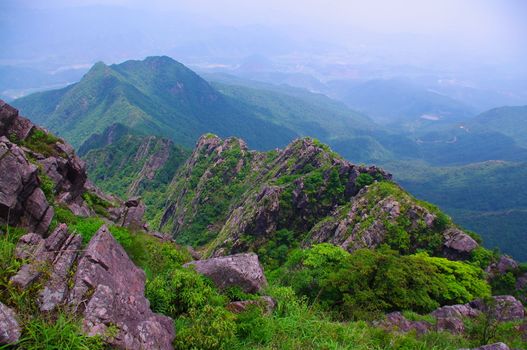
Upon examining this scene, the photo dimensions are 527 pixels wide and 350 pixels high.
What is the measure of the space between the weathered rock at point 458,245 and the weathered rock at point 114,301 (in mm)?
33232

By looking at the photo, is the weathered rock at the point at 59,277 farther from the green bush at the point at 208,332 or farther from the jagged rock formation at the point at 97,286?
the green bush at the point at 208,332

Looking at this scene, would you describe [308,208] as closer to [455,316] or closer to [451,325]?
[455,316]

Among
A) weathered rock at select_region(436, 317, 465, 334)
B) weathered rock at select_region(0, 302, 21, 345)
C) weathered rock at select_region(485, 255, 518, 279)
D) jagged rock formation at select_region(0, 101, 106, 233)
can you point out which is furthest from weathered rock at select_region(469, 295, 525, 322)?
jagged rock formation at select_region(0, 101, 106, 233)

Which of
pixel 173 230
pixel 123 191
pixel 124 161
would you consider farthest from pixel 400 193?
pixel 124 161

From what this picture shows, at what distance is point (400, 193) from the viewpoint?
4531 cm

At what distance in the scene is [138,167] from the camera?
13862cm

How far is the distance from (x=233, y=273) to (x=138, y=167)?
129 metres

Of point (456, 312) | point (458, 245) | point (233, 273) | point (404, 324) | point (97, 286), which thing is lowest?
point (458, 245)

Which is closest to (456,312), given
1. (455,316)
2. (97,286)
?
(455,316)

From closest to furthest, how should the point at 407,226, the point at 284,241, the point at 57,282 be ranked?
the point at 57,282 → the point at 407,226 → the point at 284,241

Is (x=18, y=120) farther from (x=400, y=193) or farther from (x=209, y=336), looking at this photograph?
(x=400, y=193)

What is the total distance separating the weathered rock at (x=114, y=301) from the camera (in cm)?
1062

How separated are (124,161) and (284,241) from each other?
110988 mm

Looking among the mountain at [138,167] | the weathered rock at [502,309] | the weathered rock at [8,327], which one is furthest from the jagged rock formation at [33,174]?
the mountain at [138,167]
